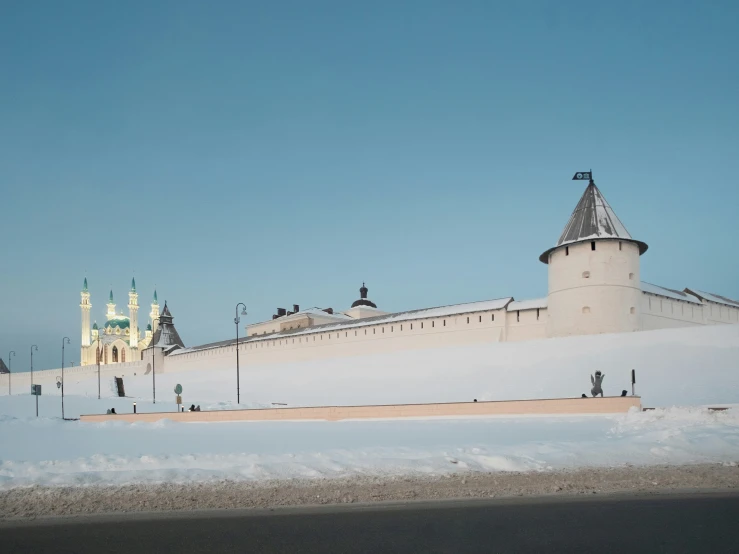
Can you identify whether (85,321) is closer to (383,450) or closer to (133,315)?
(133,315)

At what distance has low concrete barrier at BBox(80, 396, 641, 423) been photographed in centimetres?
1739

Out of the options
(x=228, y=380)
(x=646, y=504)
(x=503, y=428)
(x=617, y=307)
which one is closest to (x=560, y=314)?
(x=617, y=307)

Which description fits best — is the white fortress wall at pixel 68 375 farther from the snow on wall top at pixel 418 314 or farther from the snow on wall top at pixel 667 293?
the snow on wall top at pixel 667 293

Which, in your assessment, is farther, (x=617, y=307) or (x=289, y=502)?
(x=617, y=307)

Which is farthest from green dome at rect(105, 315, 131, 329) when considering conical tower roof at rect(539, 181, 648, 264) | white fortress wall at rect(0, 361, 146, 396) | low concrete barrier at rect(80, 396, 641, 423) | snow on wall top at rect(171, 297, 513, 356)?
low concrete barrier at rect(80, 396, 641, 423)

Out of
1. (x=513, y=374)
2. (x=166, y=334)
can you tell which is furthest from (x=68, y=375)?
(x=513, y=374)

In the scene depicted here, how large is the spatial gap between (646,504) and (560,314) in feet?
94.1

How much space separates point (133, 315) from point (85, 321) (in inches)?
344

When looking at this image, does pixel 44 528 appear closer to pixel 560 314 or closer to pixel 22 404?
pixel 560 314

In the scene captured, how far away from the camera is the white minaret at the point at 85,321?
112 m

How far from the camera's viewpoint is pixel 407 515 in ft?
21.8

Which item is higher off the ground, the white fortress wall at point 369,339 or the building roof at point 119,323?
the building roof at point 119,323

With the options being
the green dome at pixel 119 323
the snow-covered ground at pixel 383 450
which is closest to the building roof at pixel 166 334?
the green dome at pixel 119 323

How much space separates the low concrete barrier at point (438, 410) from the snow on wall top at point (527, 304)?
2043 cm
